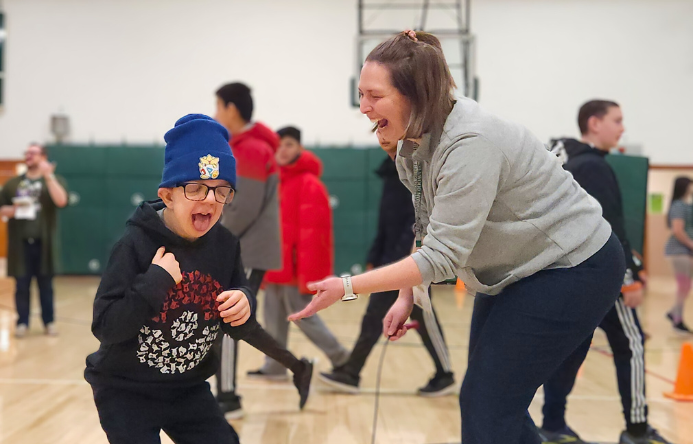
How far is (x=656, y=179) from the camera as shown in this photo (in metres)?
13.1

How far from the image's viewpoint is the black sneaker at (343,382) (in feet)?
13.6

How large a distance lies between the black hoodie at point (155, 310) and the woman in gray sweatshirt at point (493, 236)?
1.28ft

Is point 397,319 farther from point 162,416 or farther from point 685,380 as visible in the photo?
point 685,380

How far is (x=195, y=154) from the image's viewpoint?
1870 millimetres

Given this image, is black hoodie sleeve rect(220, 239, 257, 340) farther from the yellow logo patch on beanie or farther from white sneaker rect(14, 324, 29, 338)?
white sneaker rect(14, 324, 29, 338)

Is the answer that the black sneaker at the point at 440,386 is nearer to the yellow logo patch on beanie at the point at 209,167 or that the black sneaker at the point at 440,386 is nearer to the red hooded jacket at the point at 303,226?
the red hooded jacket at the point at 303,226

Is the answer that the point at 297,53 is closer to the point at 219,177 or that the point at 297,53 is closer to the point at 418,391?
the point at 418,391

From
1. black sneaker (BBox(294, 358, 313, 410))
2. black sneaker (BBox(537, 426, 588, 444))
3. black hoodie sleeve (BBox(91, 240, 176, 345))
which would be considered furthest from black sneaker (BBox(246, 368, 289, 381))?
black hoodie sleeve (BBox(91, 240, 176, 345))

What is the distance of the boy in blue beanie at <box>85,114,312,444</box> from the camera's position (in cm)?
177

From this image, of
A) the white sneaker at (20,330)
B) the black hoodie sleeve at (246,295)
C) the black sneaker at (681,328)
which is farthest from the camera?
the black sneaker at (681,328)

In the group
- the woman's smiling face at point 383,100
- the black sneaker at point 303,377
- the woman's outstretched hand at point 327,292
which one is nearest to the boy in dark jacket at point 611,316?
the black sneaker at point 303,377

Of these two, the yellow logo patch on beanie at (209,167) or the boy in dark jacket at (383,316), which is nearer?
the yellow logo patch on beanie at (209,167)

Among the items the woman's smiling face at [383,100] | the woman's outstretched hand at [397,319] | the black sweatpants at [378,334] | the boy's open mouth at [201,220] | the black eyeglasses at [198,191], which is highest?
the woman's smiling face at [383,100]

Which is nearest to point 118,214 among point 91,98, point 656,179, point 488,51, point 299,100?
point 91,98
